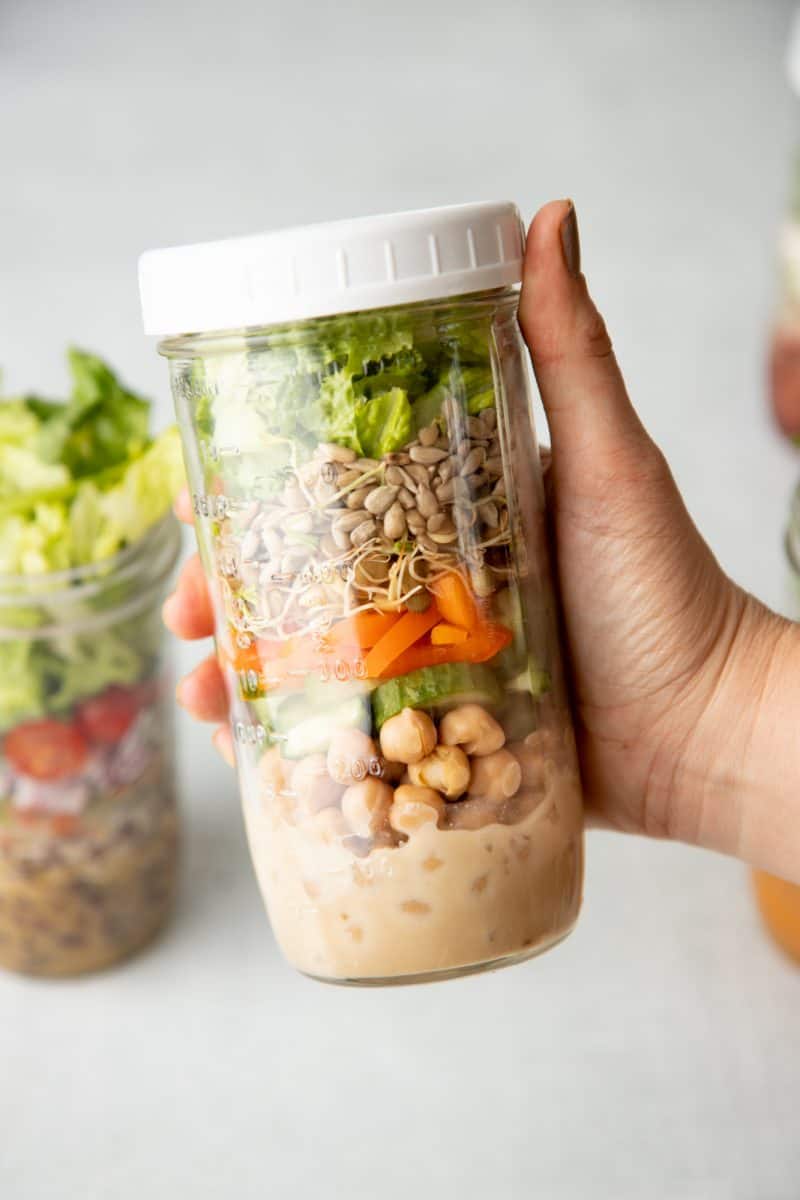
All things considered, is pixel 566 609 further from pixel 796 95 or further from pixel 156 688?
pixel 796 95

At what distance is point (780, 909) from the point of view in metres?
1.18

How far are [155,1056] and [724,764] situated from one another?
54 cm

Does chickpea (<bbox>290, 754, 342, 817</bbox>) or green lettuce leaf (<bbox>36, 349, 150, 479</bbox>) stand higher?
green lettuce leaf (<bbox>36, 349, 150, 479</bbox>)

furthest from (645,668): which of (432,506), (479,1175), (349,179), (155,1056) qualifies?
(349,179)

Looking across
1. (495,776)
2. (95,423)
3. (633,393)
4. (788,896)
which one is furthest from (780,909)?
(633,393)

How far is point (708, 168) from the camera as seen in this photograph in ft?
6.94

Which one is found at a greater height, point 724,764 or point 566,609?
point 566,609

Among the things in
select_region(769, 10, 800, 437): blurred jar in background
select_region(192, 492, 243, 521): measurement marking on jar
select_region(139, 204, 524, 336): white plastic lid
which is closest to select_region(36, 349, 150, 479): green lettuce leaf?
select_region(192, 492, 243, 521): measurement marking on jar

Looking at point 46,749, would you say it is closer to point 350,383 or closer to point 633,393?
point 350,383

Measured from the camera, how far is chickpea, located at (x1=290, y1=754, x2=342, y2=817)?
768 millimetres

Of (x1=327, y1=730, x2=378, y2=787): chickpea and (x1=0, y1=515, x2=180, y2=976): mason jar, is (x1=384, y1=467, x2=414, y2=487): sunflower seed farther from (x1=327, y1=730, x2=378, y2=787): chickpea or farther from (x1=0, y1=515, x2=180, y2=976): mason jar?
(x1=0, y1=515, x2=180, y2=976): mason jar

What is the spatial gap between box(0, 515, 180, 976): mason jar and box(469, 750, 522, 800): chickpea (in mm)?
476

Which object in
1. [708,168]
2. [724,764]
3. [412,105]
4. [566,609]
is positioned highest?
[412,105]

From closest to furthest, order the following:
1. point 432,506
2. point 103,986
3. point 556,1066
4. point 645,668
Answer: point 432,506 → point 645,668 → point 556,1066 → point 103,986
